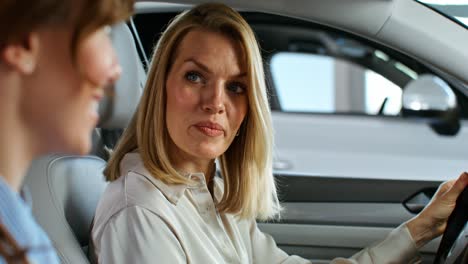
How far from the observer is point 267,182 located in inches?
97.7

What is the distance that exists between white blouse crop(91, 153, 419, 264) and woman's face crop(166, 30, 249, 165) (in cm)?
11

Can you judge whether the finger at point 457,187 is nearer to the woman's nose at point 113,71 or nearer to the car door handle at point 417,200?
the car door handle at point 417,200

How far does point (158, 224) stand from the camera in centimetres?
205

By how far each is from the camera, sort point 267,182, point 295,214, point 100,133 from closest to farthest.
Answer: point 267,182, point 100,133, point 295,214

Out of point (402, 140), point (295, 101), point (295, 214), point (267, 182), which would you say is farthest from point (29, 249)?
point (295, 101)

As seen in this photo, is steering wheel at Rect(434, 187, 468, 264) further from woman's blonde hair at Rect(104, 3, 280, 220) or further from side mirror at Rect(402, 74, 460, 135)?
woman's blonde hair at Rect(104, 3, 280, 220)

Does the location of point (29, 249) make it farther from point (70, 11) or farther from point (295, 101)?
point (295, 101)

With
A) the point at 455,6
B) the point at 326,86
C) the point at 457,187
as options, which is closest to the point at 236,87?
the point at 457,187

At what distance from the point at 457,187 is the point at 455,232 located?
116 millimetres

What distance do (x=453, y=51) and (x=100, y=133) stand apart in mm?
1226

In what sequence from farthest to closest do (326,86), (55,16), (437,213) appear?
(326,86) < (437,213) < (55,16)

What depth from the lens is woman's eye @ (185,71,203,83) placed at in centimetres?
220

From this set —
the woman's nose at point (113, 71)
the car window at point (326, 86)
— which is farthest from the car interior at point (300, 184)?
the car window at point (326, 86)

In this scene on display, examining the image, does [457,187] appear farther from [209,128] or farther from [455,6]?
[455,6]
